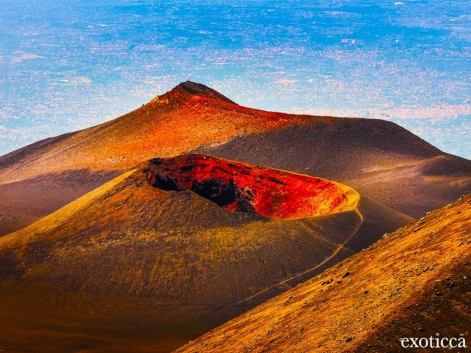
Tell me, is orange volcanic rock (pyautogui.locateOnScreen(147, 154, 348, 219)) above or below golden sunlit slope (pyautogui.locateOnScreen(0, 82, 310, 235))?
below

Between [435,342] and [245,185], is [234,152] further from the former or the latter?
[435,342]

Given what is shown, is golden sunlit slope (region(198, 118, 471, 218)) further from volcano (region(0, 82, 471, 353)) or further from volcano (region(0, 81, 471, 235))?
volcano (region(0, 82, 471, 353))

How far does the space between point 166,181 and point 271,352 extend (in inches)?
1737

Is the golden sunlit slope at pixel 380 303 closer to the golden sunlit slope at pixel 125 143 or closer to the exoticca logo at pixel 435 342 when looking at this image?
the exoticca logo at pixel 435 342

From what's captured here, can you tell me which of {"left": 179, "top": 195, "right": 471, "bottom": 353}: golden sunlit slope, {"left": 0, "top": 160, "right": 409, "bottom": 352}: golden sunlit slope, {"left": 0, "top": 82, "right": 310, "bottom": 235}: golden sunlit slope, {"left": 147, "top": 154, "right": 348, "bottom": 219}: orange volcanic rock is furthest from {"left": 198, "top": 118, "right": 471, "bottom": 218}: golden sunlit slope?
{"left": 179, "top": 195, "right": 471, "bottom": 353}: golden sunlit slope

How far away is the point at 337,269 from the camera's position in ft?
144

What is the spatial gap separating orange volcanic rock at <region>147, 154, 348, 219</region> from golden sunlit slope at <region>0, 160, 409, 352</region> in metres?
5.59

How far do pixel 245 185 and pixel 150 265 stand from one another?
18.4 m

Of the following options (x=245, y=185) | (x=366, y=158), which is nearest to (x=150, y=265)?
(x=245, y=185)

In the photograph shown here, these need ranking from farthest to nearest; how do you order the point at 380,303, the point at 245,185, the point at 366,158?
the point at 366,158, the point at 245,185, the point at 380,303

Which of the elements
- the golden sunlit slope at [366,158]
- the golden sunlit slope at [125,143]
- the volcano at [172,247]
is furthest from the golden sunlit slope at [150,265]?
the golden sunlit slope at [125,143]

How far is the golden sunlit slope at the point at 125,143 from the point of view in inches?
4331

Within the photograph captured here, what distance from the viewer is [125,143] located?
12194cm

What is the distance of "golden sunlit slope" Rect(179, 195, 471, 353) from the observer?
2803cm
